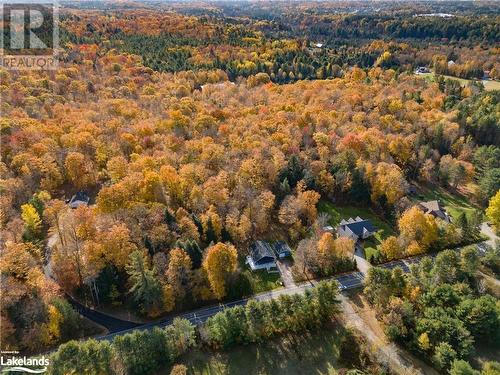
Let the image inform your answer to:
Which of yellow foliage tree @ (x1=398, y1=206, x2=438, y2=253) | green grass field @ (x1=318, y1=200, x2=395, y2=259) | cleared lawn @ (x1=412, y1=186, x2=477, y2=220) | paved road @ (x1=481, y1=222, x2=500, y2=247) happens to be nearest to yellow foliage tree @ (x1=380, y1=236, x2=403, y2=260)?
yellow foliage tree @ (x1=398, y1=206, x2=438, y2=253)

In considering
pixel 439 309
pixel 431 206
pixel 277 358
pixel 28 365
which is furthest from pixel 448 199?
pixel 28 365

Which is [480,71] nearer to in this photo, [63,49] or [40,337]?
[63,49]

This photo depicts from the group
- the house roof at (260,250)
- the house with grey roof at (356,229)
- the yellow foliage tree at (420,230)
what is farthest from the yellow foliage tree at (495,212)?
the house roof at (260,250)

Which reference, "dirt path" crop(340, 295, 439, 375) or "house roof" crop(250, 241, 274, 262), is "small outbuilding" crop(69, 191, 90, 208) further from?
"dirt path" crop(340, 295, 439, 375)

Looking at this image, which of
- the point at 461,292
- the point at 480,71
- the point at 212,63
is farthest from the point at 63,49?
the point at 480,71

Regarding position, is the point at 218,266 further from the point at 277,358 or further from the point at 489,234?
the point at 489,234

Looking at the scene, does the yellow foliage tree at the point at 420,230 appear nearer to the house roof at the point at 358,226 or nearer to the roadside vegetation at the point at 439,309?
the house roof at the point at 358,226
